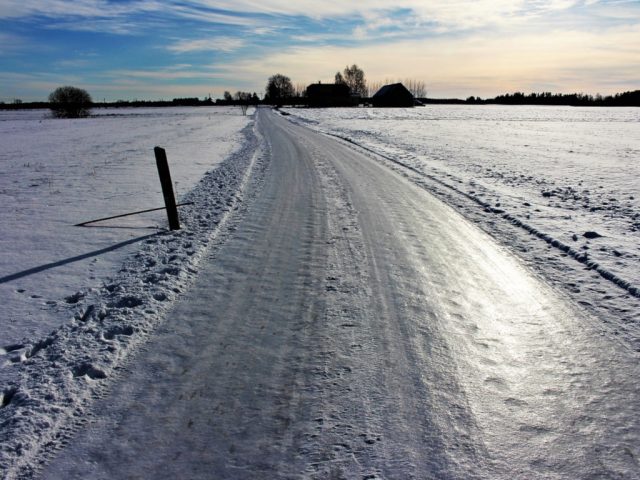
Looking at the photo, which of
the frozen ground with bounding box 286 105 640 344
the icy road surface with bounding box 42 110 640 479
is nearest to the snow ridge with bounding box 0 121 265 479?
the icy road surface with bounding box 42 110 640 479

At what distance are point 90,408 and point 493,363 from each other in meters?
3.01

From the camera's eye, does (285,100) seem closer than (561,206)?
No

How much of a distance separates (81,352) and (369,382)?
2447mm

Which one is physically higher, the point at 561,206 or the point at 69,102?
the point at 69,102

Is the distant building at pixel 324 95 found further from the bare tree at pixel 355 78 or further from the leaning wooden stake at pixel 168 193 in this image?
the leaning wooden stake at pixel 168 193

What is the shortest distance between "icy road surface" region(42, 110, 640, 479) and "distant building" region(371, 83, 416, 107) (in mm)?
86342

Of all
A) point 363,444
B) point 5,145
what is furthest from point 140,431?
point 5,145

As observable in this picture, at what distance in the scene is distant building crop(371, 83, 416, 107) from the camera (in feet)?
279

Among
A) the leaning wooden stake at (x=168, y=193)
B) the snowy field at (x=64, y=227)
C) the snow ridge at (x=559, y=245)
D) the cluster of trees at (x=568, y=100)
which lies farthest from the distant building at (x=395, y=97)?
the leaning wooden stake at (x=168, y=193)

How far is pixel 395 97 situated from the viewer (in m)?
85.6

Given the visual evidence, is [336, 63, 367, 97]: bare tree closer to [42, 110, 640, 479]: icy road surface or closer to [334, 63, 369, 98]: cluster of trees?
[334, 63, 369, 98]: cluster of trees

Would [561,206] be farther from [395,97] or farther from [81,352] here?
[395,97]

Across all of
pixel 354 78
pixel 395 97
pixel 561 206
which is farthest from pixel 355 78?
pixel 561 206

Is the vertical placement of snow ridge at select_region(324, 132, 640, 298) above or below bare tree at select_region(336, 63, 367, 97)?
below
